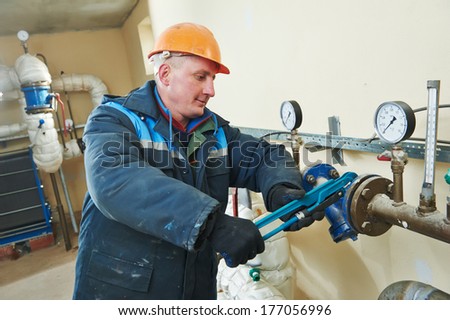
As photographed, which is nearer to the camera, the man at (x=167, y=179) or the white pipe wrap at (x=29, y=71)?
the man at (x=167, y=179)

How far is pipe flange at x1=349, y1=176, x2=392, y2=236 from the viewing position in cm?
84

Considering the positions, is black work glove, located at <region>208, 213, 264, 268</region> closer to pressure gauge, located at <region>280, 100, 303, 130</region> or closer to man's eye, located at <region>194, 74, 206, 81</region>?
man's eye, located at <region>194, 74, 206, 81</region>

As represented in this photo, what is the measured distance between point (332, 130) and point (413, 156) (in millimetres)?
340

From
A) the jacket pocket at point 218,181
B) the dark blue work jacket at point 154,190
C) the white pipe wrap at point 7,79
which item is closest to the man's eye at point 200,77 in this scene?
the dark blue work jacket at point 154,190

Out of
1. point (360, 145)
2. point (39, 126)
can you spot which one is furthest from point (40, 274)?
point (360, 145)

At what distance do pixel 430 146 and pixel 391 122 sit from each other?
0.39 ft

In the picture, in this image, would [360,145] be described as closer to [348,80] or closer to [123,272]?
[348,80]

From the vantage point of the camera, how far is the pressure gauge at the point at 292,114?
45.9 inches

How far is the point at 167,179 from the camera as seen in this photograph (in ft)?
2.26

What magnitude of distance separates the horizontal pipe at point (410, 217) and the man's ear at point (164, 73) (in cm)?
69

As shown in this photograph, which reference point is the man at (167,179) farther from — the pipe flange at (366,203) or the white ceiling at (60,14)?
the white ceiling at (60,14)

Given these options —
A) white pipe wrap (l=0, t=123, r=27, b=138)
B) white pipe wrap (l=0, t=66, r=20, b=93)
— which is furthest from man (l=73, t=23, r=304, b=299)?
white pipe wrap (l=0, t=123, r=27, b=138)

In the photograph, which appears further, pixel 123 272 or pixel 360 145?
pixel 360 145

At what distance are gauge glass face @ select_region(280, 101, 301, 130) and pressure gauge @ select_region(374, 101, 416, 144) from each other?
34 cm
